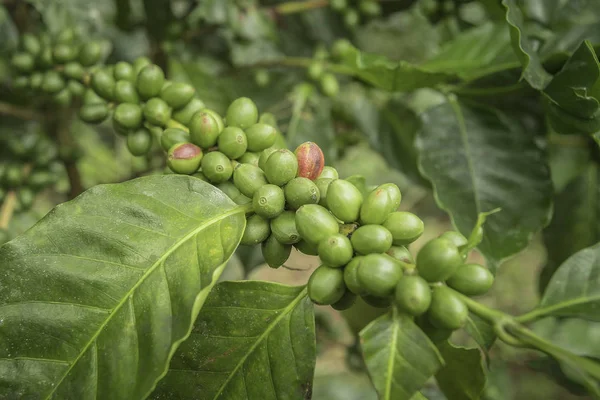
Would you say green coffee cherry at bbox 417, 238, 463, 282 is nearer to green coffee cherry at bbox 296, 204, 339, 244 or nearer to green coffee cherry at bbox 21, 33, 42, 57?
green coffee cherry at bbox 296, 204, 339, 244

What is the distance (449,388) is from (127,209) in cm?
71

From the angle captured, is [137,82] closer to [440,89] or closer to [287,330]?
[287,330]

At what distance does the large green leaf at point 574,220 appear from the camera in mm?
1987

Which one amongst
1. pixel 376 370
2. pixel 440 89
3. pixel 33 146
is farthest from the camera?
pixel 33 146

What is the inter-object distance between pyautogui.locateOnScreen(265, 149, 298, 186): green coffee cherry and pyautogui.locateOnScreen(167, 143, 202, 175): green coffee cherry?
18 cm

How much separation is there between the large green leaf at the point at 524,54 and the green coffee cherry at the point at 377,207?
0.57 m

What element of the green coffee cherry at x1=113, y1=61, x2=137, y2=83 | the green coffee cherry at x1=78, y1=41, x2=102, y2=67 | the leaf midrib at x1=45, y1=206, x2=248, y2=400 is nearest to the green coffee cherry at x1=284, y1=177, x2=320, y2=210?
the leaf midrib at x1=45, y1=206, x2=248, y2=400

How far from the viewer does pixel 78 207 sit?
0.99 metres

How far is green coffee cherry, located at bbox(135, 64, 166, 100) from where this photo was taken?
4.24 feet

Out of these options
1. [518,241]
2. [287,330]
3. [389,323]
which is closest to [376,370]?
[389,323]

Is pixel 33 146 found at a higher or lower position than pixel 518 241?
higher

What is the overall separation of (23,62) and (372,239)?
4.45ft

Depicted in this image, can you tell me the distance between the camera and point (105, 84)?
138 cm

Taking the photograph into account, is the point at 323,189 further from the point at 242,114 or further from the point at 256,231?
the point at 242,114
